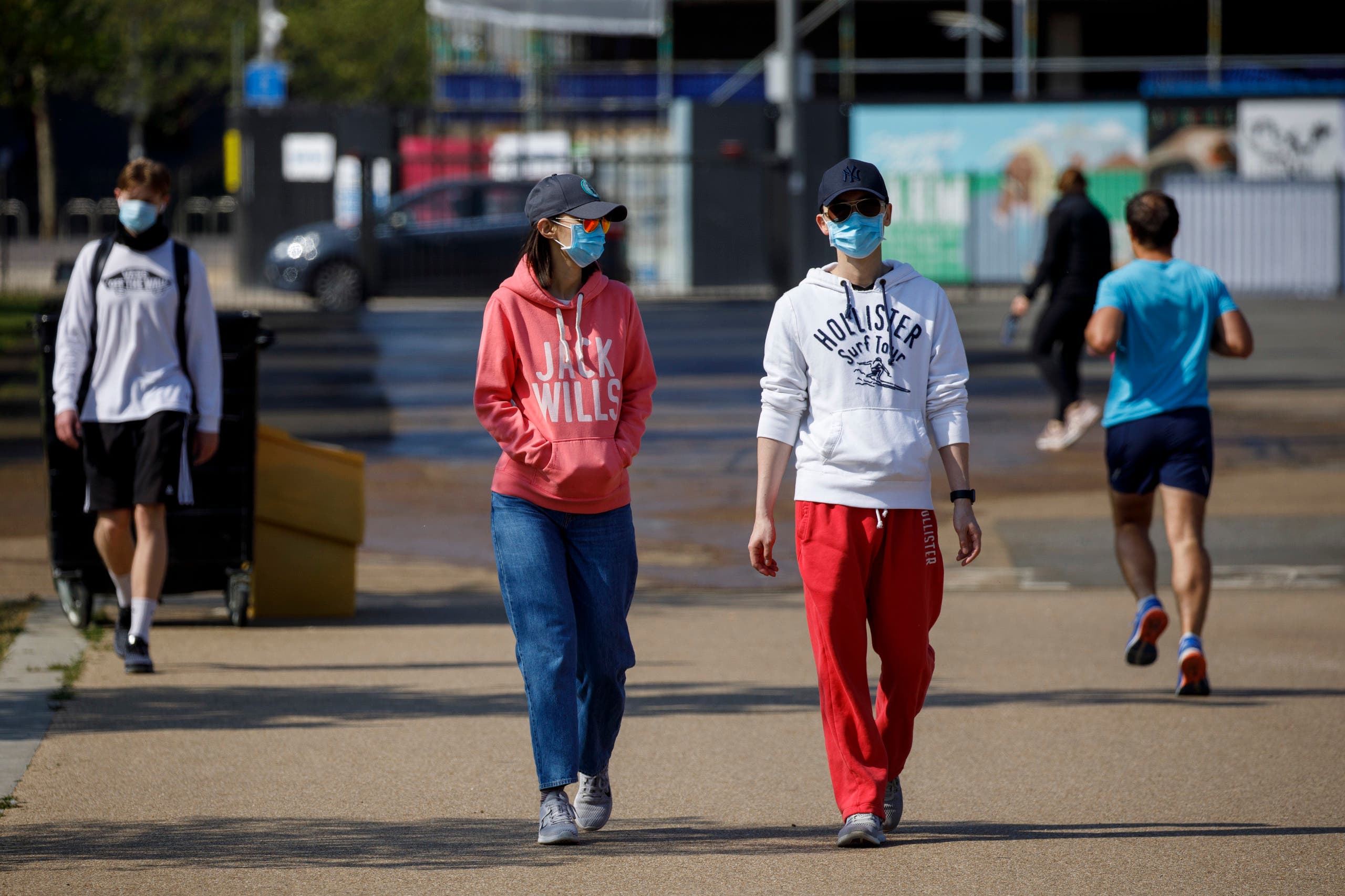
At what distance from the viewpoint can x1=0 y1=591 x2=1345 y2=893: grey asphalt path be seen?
467cm

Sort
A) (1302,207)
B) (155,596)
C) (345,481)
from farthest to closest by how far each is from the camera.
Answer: (1302,207), (345,481), (155,596)

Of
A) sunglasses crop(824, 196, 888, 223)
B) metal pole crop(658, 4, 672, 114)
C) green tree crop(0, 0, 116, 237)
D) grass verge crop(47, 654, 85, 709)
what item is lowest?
grass verge crop(47, 654, 85, 709)

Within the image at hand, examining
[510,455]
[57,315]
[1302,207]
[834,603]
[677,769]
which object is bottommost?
[677,769]

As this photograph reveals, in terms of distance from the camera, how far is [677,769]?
573 centimetres

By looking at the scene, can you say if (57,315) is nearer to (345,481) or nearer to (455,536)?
(345,481)

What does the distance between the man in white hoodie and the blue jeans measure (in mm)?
411

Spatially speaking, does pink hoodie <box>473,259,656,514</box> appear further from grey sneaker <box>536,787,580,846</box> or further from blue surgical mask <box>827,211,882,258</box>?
grey sneaker <box>536,787,580,846</box>

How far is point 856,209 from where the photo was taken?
4.93 meters

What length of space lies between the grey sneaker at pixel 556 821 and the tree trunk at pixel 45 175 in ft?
120

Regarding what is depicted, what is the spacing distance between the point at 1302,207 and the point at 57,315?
2435 centimetres

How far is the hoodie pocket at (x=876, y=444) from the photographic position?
4.86 m

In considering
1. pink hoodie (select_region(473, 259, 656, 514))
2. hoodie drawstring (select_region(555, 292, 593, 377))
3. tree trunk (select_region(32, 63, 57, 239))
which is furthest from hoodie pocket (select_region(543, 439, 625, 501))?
tree trunk (select_region(32, 63, 57, 239))

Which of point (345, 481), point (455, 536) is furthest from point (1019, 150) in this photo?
point (345, 481)

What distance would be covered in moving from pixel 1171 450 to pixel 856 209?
248cm
